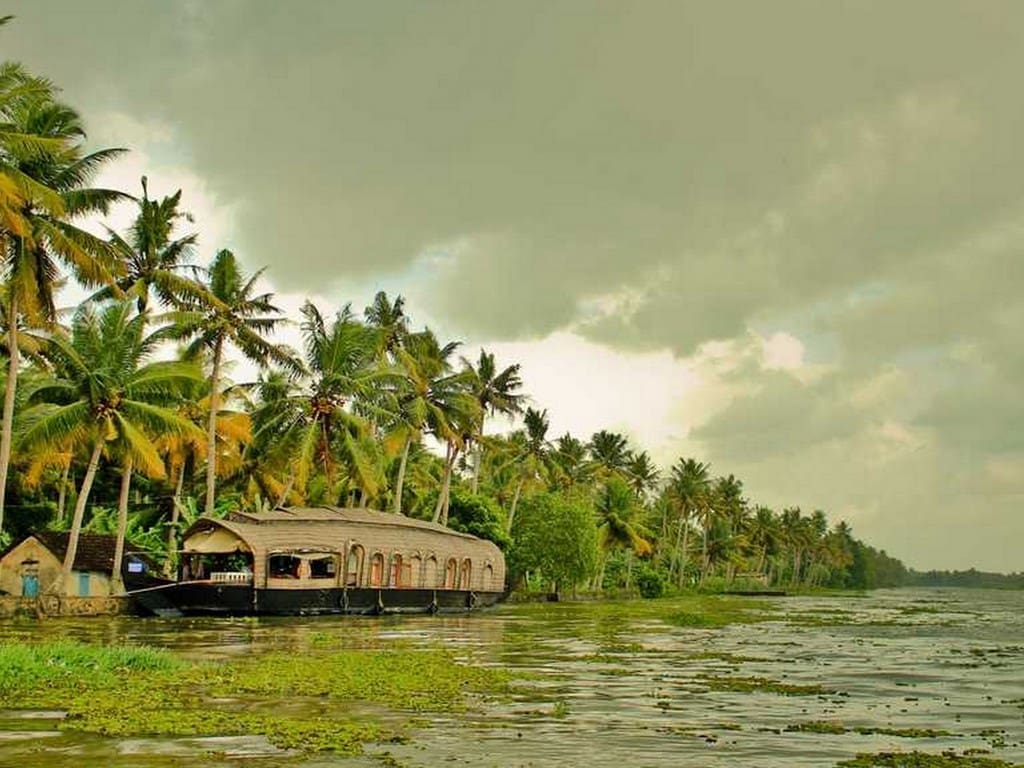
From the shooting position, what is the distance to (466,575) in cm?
5103

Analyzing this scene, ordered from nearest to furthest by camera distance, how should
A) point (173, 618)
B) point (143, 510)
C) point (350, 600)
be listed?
point (173, 618) < point (350, 600) < point (143, 510)

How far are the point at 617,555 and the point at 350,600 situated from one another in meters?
59.5

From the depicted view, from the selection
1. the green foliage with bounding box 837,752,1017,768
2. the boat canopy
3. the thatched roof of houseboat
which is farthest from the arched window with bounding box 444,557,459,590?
the green foliage with bounding box 837,752,1017,768

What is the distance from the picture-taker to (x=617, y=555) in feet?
326

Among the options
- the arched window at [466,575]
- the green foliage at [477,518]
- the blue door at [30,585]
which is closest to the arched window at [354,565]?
the arched window at [466,575]

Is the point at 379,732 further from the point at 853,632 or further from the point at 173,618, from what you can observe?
the point at 853,632

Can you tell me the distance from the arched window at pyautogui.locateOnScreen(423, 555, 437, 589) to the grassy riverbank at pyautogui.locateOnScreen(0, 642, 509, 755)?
87.2 feet

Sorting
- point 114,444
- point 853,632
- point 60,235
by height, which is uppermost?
point 60,235

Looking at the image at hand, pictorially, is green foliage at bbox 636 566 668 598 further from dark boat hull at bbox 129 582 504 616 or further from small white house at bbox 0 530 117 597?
small white house at bbox 0 530 117 597

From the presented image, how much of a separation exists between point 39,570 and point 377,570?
1331 cm

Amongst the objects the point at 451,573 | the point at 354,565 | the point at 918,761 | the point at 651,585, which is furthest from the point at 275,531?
the point at 651,585

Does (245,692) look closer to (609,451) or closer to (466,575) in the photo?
(466,575)

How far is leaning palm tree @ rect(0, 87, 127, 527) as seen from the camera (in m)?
30.1

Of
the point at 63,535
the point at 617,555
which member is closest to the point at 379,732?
the point at 63,535
